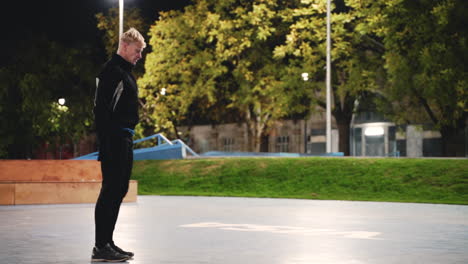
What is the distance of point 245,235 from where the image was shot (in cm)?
1094

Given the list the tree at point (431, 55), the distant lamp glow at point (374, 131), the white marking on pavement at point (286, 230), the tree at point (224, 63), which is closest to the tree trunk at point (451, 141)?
the tree at point (431, 55)

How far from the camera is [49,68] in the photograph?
167 ft

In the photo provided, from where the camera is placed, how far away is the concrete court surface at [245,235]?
8.47 m

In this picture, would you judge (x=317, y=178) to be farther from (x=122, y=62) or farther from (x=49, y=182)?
(x=122, y=62)

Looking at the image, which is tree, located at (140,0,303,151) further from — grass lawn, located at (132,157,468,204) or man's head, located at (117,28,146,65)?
man's head, located at (117,28,146,65)

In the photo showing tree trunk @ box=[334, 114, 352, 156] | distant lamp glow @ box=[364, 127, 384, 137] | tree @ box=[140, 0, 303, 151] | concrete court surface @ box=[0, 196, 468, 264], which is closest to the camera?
concrete court surface @ box=[0, 196, 468, 264]

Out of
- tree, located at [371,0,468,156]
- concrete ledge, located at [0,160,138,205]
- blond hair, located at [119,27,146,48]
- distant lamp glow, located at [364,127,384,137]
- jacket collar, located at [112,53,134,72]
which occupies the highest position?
tree, located at [371,0,468,156]

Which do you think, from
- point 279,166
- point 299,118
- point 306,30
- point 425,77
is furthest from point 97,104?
point 299,118

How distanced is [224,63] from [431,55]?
13.1 m

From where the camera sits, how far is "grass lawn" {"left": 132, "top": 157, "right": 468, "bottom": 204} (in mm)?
22969

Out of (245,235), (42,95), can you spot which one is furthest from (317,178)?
(42,95)

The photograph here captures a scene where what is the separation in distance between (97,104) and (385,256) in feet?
11.2

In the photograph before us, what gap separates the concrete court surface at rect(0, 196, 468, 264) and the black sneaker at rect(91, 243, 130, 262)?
131 millimetres

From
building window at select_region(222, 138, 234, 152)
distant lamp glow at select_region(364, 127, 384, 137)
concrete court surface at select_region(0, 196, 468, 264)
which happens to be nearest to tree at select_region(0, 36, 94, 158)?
building window at select_region(222, 138, 234, 152)
